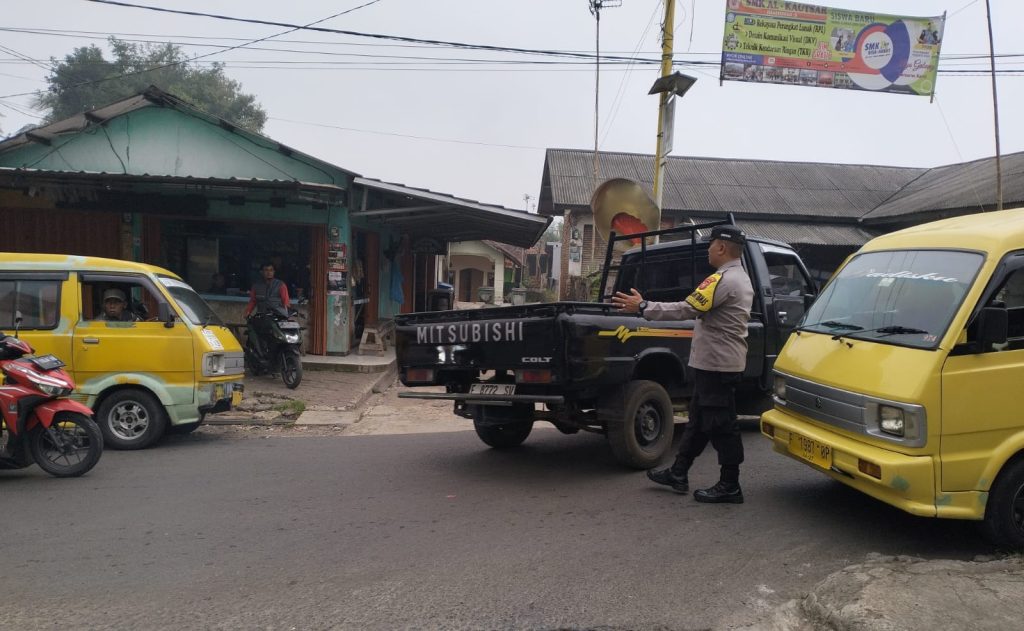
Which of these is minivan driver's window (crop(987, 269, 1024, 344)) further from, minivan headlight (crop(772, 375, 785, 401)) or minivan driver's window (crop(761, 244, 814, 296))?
minivan driver's window (crop(761, 244, 814, 296))

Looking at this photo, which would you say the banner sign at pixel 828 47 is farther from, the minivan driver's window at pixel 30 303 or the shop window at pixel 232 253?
the minivan driver's window at pixel 30 303

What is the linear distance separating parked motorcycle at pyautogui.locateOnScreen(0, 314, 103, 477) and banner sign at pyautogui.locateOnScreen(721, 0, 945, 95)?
448 inches

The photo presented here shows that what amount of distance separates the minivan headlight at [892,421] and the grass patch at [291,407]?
6551mm

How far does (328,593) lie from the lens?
3.20 m

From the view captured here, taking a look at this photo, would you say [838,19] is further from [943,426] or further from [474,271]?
[474,271]

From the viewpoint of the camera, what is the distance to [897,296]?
4191 mm

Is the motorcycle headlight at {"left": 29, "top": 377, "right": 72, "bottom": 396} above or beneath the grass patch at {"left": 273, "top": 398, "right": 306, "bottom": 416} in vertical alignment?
above

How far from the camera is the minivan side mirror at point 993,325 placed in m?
3.50

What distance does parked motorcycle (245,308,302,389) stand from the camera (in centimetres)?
941

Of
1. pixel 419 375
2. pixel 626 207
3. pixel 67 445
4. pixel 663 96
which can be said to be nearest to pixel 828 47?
pixel 663 96

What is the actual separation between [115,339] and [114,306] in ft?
1.36

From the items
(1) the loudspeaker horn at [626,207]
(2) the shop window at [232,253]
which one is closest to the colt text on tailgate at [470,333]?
(1) the loudspeaker horn at [626,207]

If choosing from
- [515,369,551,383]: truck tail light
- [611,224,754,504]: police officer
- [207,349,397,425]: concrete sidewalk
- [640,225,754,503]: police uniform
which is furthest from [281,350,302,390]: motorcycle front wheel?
[640,225,754,503]: police uniform

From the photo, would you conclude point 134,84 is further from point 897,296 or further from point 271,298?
point 897,296
